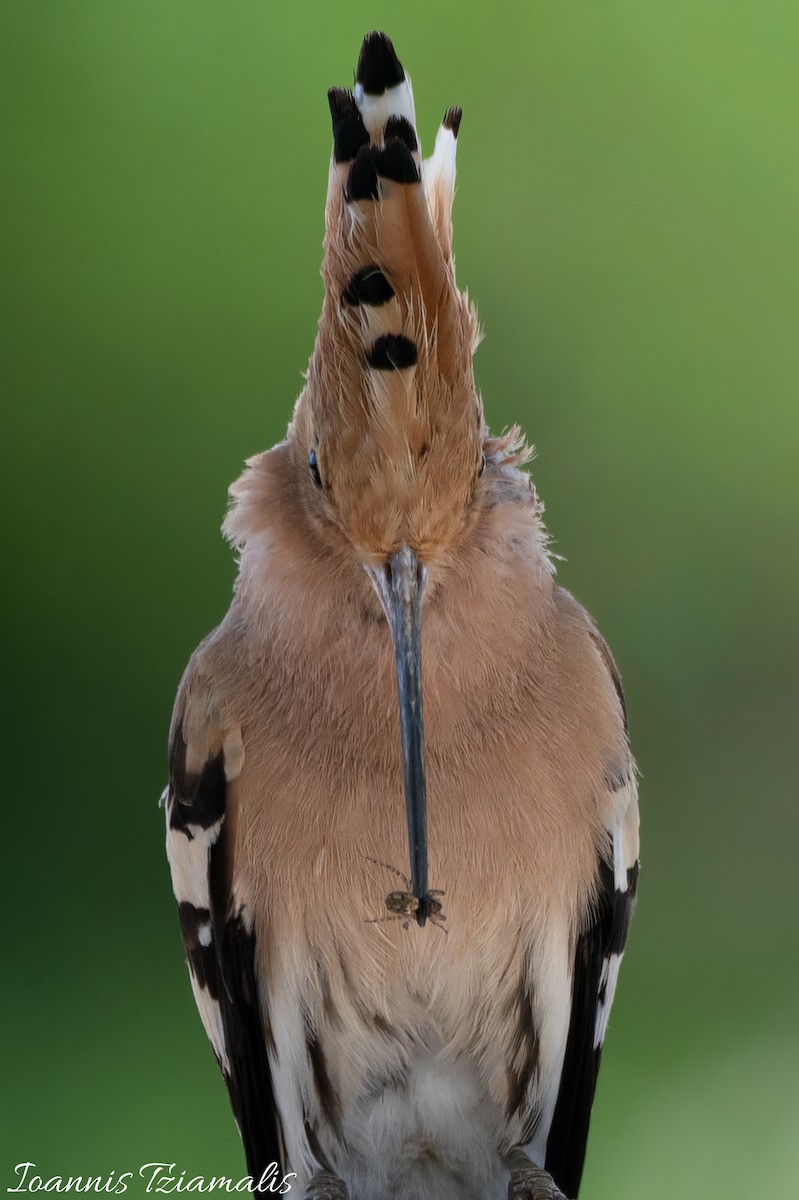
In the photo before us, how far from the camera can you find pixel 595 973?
1.18 meters

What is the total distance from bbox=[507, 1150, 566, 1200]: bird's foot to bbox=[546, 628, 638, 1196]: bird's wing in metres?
0.05

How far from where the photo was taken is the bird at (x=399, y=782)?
33.1 inches

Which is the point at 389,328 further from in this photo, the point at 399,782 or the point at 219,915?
the point at 219,915

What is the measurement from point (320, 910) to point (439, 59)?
953 mm

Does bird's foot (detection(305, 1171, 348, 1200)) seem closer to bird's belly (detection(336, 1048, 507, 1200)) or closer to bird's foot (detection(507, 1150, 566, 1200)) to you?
bird's belly (detection(336, 1048, 507, 1200))

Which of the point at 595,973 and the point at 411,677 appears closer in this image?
the point at 411,677

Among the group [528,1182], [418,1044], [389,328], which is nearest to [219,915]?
[418,1044]

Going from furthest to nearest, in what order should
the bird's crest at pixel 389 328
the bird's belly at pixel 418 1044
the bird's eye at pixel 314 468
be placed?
the bird's belly at pixel 418 1044 → the bird's eye at pixel 314 468 → the bird's crest at pixel 389 328

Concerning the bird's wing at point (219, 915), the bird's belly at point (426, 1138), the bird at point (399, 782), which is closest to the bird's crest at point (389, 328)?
the bird at point (399, 782)

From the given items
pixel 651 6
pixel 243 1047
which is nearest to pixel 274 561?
pixel 243 1047

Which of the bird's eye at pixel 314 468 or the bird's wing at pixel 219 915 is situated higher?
the bird's eye at pixel 314 468

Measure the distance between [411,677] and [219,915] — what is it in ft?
1.22

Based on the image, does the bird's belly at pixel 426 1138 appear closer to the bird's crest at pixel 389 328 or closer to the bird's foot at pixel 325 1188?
the bird's foot at pixel 325 1188

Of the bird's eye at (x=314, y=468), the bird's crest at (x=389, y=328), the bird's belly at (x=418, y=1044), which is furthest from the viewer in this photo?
the bird's belly at (x=418, y=1044)
